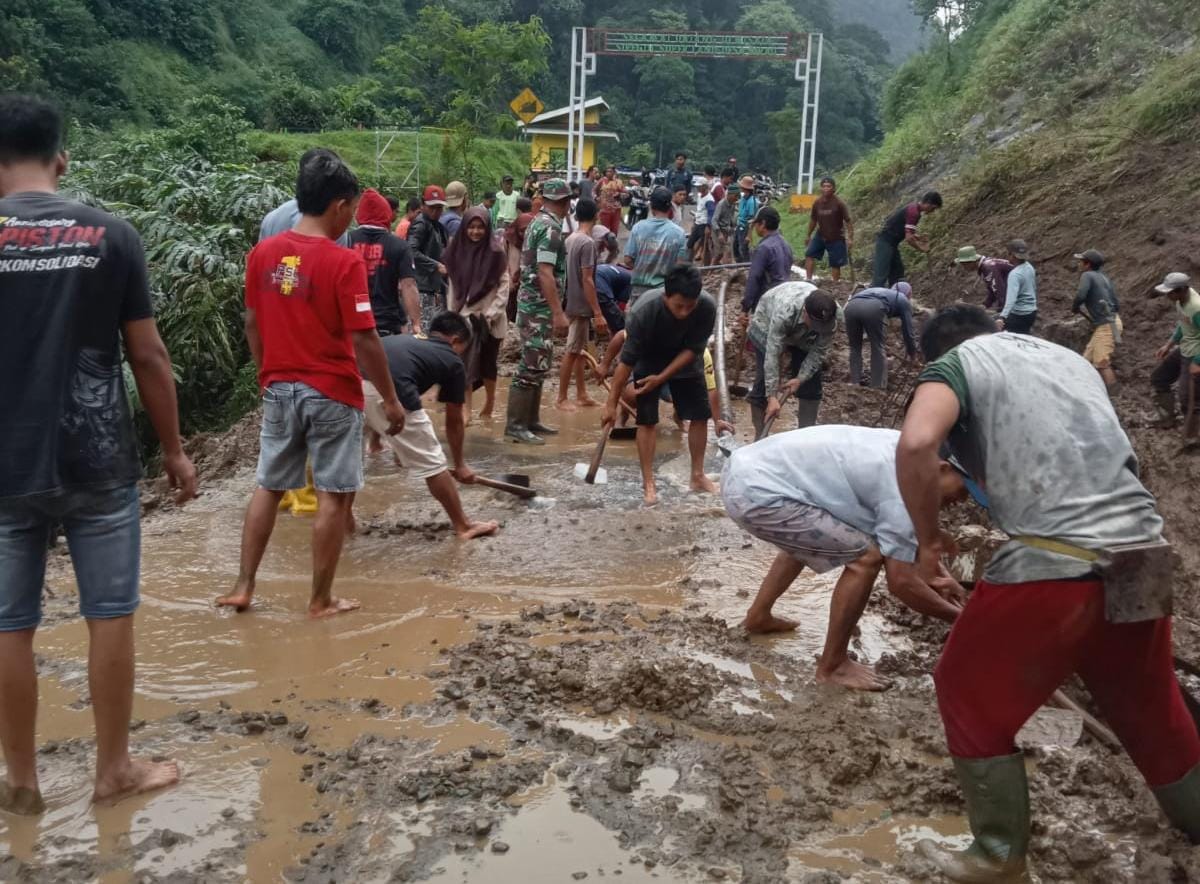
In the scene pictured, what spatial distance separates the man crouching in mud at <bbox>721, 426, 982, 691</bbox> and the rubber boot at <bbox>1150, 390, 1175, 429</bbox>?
5862mm

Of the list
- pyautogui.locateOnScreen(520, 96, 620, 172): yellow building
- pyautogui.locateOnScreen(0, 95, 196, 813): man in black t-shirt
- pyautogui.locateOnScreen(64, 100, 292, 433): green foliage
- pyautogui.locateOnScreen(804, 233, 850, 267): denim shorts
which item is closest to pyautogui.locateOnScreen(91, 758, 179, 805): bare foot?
pyautogui.locateOnScreen(0, 95, 196, 813): man in black t-shirt

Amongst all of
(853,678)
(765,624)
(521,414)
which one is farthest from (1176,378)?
(853,678)

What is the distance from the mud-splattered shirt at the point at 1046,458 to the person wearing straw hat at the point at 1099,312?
7945mm

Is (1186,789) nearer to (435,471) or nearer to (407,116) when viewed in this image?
(435,471)

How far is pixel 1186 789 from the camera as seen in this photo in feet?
9.27

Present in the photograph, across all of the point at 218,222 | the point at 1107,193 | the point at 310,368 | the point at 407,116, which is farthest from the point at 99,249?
the point at 407,116

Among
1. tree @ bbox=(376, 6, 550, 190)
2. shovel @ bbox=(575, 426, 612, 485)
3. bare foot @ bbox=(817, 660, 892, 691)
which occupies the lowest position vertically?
bare foot @ bbox=(817, 660, 892, 691)

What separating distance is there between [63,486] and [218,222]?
8548 millimetres

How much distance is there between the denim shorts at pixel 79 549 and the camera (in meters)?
2.86

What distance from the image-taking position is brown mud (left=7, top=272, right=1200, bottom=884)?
296 cm

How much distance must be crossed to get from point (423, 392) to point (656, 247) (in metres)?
3.29

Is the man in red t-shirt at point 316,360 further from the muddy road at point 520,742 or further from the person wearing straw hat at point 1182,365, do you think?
the person wearing straw hat at point 1182,365

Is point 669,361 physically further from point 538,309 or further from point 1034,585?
point 1034,585

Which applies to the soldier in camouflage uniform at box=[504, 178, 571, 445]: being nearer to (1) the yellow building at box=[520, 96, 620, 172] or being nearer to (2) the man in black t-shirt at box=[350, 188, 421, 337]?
(2) the man in black t-shirt at box=[350, 188, 421, 337]
